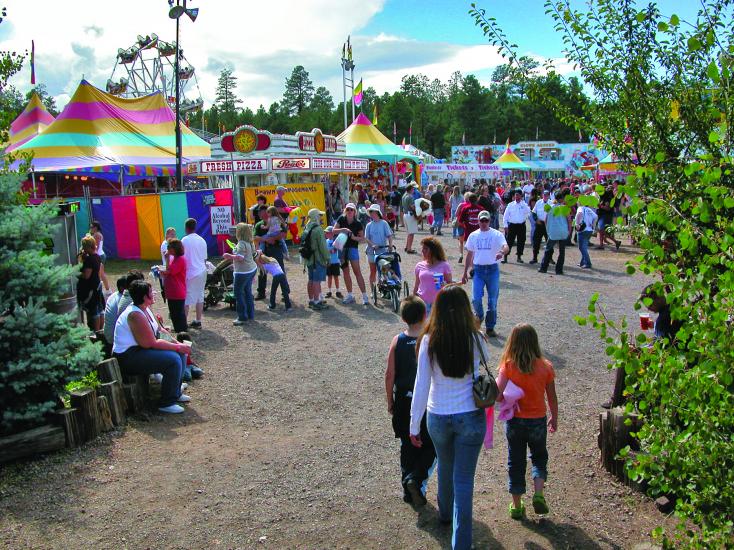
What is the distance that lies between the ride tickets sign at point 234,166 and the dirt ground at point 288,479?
40.9 ft

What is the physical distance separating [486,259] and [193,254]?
14.2 ft

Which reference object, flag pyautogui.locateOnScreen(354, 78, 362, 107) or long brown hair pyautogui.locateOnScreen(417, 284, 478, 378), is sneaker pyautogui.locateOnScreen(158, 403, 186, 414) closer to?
long brown hair pyautogui.locateOnScreen(417, 284, 478, 378)

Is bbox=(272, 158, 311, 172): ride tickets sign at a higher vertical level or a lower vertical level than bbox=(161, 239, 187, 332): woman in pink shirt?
higher

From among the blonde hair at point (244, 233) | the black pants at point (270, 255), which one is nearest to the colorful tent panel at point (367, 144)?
the black pants at point (270, 255)

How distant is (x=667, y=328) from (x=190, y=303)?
264 inches

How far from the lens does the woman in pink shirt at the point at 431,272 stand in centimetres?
698

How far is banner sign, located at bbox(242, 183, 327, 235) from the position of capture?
18.0 m

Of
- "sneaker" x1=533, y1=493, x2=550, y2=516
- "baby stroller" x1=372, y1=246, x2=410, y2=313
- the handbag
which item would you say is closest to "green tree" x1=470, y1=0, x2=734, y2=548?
the handbag

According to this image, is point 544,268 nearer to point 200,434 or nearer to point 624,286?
point 624,286

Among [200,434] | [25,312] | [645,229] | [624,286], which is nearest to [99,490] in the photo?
[200,434]

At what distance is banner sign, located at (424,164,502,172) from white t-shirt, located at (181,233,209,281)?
3181 centimetres

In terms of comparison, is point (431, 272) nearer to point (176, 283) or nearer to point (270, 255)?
point (176, 283)

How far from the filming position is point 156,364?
632 cm

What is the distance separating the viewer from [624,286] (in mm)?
12500
